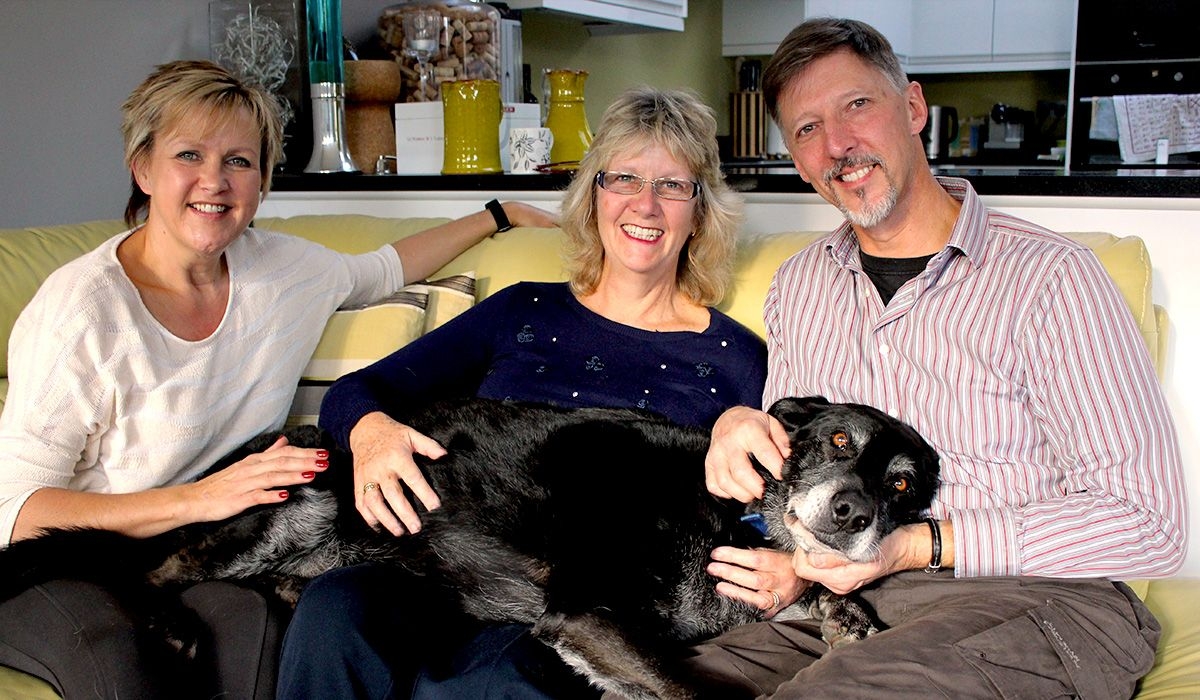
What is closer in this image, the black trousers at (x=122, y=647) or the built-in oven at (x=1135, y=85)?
the black trousers at (x=122, y=647)

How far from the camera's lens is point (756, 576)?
168 centimetres

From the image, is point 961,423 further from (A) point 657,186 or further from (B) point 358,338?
(B) point 358,338

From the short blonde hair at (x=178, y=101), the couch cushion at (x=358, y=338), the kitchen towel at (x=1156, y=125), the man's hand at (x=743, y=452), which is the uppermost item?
the kitchen towel at (x=1156, y=125)

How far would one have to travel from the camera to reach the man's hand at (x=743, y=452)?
1652 mm

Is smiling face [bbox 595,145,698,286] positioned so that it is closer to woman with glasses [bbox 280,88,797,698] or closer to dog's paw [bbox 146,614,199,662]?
woman with glasses [bbox 280,88,797,698]

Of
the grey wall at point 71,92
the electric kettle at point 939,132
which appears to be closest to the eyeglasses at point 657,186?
the grey wall at point 71,92

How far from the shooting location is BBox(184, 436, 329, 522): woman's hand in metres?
1.78

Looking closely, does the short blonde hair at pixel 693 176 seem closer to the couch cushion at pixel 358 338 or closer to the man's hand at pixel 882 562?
the couch cushion at pixel 358 338

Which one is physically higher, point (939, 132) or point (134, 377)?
point (939, 132)

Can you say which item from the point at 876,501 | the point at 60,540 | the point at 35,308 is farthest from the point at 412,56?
the point at 876,501

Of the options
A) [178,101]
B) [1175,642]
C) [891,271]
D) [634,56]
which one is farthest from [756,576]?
[634,56]

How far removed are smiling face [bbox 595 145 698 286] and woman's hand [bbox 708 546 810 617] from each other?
0.60 metres

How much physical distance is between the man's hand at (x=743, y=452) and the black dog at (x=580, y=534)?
0.19ft

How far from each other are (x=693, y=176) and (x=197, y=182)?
91cm
